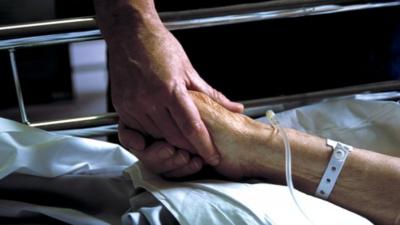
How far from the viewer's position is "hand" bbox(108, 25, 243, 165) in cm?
77

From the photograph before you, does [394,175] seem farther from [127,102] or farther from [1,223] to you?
[1,223]

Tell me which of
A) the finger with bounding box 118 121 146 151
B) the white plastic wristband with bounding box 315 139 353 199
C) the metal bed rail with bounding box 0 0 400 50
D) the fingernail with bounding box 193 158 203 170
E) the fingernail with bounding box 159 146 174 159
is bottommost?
the white plastic wristband with bounding box 315 139 353 199

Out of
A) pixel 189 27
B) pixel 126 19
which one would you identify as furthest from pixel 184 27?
pixel 126 19

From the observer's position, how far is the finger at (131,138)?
0.80 metres

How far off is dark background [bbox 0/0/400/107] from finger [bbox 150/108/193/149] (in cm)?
58

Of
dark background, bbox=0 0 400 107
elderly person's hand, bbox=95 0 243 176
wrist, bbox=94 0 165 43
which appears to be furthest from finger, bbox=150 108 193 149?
dark background, bbox=0 0 400 107

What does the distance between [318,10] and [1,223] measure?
2.25 feet

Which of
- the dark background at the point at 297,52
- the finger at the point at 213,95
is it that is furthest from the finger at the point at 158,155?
the dark background at the point at 297,52

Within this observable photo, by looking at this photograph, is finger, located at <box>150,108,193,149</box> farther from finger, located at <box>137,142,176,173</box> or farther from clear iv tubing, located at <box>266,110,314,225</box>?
clear iv tubing, located at <box>266,110,314,225</box>

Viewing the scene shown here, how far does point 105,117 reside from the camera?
0.98 meters

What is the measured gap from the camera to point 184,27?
0.97 metres

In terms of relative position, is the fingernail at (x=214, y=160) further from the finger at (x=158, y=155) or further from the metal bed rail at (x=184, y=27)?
the metal bed rail at (x=184, y=27)

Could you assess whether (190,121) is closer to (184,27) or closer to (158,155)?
(158,155)

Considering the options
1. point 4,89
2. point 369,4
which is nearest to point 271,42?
point 369,4
